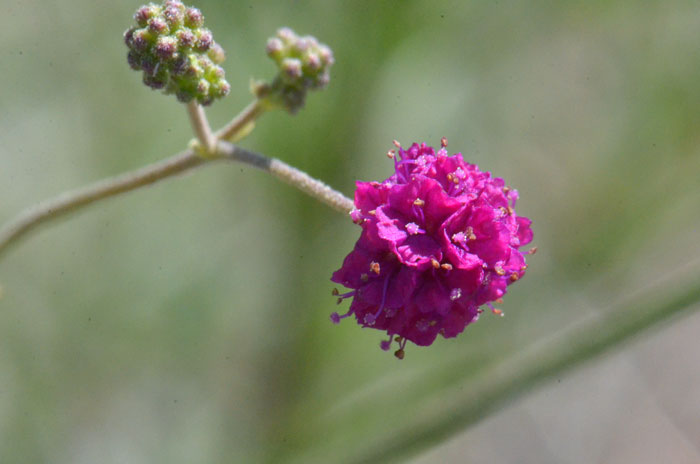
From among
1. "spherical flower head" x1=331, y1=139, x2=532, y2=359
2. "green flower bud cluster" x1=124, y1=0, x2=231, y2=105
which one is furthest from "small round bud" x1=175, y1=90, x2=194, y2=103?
"spherical flower head" x1=331, y1=139, x2=532, y2=359

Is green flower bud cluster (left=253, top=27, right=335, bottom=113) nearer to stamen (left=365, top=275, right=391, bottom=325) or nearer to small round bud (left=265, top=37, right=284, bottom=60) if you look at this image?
small round bud (left=265, top=37, right=284, bottom=60)

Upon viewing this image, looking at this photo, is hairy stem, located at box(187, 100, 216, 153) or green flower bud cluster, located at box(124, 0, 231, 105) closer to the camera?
green flower bud cluster, located at box(124, 0, 231, 105)

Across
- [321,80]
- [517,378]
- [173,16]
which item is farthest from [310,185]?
[517,378]

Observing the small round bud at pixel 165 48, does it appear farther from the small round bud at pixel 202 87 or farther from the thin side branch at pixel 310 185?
the thin side branch at pixel 310 185

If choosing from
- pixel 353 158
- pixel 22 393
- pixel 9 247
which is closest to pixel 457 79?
pixel 353 158

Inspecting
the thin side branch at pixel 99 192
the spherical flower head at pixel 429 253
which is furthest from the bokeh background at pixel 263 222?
the spherical flower head at pixel 429 253

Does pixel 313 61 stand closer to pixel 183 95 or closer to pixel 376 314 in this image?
pixel 183 95
